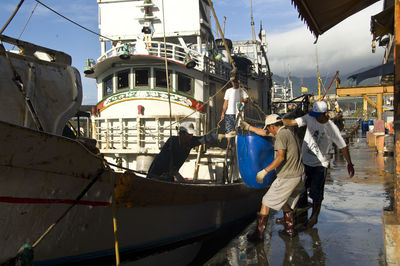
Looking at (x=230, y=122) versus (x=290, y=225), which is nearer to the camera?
(x=290, y=225)

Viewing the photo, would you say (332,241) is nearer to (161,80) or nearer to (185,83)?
(185,83)

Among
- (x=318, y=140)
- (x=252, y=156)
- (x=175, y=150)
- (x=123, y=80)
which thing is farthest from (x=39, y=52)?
(x=123, y=80)

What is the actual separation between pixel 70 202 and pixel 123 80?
686cm

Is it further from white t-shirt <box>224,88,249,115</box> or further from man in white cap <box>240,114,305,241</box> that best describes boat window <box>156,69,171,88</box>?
man in white cap <box>240,114,305,241</box>

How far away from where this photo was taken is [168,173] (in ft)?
19.4

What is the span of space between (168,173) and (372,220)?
11.4ft

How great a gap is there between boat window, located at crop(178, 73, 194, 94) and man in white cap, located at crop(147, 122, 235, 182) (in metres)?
3.93

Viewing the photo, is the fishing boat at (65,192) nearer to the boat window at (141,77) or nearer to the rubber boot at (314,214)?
the rubber boot at (314,214)

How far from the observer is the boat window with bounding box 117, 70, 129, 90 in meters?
10.0

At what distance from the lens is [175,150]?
6090 millimetres

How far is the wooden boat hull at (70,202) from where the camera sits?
3.29 meters

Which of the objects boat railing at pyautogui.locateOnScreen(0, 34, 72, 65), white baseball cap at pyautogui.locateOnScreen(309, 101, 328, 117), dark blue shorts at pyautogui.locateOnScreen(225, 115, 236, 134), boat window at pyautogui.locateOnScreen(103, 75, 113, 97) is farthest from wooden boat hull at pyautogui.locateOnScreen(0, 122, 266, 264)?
boat window at pyautogui.locateOnScreen(103, 75, 113, 97)

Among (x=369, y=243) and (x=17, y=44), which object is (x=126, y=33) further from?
(x=369, y=243)

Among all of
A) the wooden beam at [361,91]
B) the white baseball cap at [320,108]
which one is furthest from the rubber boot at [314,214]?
the wooden beam at [361,91]
